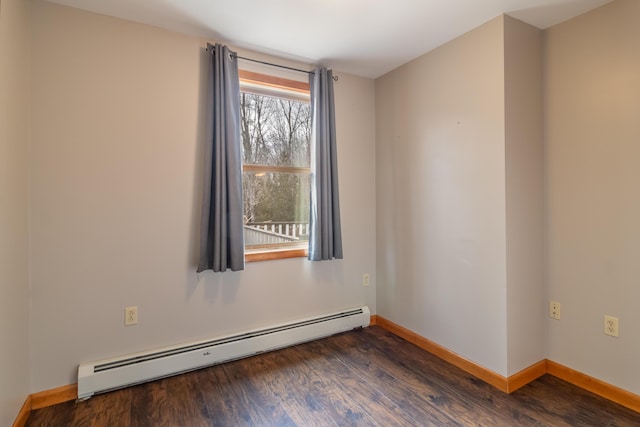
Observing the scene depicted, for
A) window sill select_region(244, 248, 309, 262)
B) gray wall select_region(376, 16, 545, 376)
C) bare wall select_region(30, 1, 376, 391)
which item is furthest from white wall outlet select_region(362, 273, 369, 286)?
bare wall select_region(30, 1, 376, 391)

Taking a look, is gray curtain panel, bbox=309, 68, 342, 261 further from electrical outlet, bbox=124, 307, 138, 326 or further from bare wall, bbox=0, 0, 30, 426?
bare wall, bbox=0, 0, 30, 426

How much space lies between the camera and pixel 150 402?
1854mm

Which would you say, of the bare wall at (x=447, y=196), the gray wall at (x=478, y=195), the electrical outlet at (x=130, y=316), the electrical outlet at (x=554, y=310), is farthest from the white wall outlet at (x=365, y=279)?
the electrical outlet at (x=130, y=316)

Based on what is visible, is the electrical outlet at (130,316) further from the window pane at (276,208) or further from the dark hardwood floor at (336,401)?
the window pane at (276,208)

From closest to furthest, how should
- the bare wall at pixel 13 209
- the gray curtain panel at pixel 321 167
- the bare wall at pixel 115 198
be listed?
the bare wall at pixel 13 209 → the bare wall at pixel 115 198 → the gray curtain panel at pixel 321 167

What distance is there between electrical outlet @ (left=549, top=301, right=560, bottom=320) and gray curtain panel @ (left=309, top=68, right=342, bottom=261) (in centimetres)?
162

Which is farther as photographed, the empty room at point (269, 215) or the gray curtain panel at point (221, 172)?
the gray curtain panel at point (221, 172)

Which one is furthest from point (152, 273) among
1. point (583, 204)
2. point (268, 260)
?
point (583, 204)

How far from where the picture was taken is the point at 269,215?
105 inches

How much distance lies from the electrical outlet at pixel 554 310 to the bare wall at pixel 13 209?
3117mm

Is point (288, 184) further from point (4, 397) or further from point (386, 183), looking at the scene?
point (4, 397)

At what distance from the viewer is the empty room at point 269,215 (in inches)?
70.4

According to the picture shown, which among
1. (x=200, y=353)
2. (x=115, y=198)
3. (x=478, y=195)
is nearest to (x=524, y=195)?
(x=478, y=195)

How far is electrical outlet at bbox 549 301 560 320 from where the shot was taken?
211 centimetres
